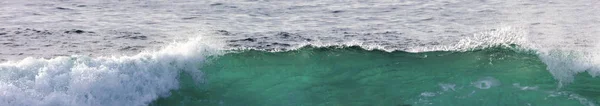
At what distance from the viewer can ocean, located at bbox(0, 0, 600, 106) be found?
41.2 feet

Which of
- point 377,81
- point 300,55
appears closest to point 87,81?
point 300,55

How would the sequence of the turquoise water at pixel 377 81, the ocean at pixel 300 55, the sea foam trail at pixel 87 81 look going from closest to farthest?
the sea foam trail at pixel 87 81
the ocean at pixel 300 55
the turquoise water at pixel 377 81

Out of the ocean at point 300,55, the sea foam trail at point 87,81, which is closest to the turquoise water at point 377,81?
the ocean at point 300,55

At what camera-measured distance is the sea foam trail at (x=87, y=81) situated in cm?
1172

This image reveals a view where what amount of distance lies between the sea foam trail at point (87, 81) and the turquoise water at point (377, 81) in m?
0.37

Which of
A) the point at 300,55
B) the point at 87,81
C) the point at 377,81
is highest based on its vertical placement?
the point at 87,81

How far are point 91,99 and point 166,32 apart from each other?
602 cm

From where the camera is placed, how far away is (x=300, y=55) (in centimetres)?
1505

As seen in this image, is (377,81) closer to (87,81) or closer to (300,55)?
(300,55)

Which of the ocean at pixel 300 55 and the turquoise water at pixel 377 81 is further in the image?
the turquoise water at pixel 377 81

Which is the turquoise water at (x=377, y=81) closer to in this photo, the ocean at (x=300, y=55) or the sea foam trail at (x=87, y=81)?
the ocean at (x=300, y=55)

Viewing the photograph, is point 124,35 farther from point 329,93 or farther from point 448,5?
point 448,5

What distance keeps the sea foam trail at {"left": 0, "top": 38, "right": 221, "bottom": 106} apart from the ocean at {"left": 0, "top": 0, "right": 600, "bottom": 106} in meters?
0.02

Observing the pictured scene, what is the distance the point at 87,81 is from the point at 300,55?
4.53 meters
